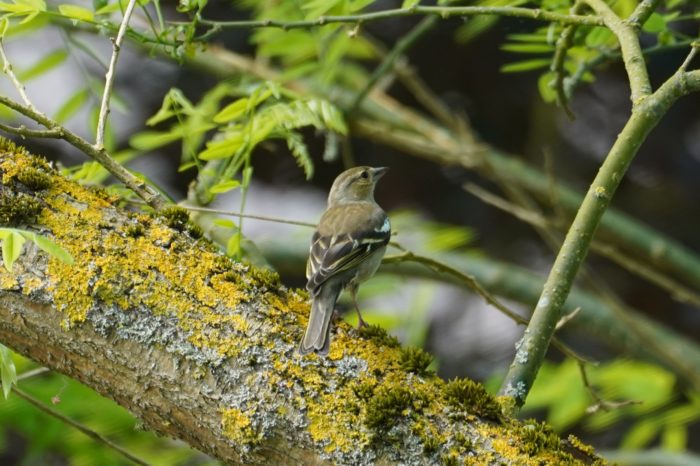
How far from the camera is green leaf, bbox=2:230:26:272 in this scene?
8.37 feet

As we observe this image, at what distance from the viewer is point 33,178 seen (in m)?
3.18

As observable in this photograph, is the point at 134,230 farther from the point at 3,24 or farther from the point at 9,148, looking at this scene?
the point at 3,24

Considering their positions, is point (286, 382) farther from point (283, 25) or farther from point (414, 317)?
point (414, 317)

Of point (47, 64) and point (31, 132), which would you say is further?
point (47, 64)

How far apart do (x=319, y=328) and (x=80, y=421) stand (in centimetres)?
296

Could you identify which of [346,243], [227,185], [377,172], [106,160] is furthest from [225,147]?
[377,172]

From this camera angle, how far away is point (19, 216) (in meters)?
3.09

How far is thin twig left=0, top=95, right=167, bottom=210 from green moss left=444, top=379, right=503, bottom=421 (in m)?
1.24

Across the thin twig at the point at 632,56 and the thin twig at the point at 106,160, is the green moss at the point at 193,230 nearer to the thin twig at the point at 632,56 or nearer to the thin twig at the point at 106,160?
the thin twig at the point at 106,160

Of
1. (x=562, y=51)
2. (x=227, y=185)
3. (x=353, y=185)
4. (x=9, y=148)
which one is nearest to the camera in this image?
(x=9, y=148)

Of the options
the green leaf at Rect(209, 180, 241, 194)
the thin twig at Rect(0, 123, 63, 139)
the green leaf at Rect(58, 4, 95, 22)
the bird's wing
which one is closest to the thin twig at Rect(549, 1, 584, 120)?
the bird's wing

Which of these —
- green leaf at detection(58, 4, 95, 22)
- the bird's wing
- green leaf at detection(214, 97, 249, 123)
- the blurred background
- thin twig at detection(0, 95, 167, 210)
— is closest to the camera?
thin twig at detection(0, 95, 167, 210)

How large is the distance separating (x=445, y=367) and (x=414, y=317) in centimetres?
212

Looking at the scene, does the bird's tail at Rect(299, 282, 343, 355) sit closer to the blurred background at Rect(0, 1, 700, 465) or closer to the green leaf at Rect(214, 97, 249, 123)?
the green leaf at Rect(214, 97, 249, 123)
